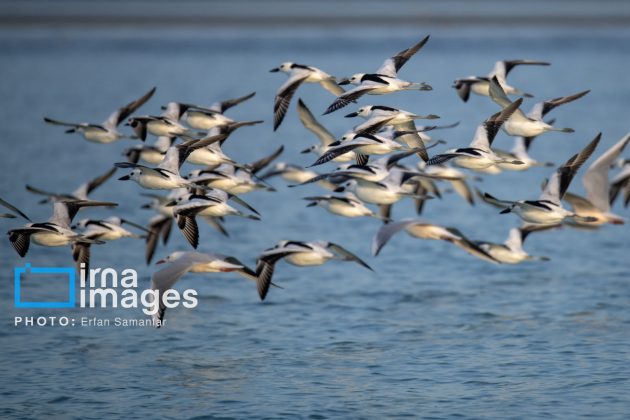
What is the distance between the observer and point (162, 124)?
23.2 meters

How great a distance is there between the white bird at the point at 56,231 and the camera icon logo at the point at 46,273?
5.21 m

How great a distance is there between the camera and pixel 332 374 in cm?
2217

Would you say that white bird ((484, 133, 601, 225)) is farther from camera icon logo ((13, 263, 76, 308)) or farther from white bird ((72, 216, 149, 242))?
camera icon logo ((13, 263, 76, 308))

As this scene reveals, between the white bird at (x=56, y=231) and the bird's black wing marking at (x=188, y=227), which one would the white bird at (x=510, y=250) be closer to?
the bird's black wing marking at (x=188, y=227)

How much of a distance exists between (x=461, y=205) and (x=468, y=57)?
210 feet

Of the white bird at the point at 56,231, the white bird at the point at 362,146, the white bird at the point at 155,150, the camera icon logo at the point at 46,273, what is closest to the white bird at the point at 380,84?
the white bird at the point at 362,146

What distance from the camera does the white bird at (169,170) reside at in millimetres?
21203

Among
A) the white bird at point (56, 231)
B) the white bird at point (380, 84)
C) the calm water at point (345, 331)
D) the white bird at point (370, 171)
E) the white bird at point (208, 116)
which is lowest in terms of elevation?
the calm water at point (345, 331)

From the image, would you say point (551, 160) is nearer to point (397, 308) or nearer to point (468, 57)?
point (397, 308)

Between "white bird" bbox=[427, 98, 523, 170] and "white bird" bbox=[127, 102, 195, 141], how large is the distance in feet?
14.8

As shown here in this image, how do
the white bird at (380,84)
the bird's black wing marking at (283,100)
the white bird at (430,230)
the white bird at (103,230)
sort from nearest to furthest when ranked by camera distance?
the white bird at (380,84)
the white bird at (430,230)
the bird's black wing marking at (283,100)
the white bird at (103,230)

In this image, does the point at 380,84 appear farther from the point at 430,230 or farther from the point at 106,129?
the point at 106,129

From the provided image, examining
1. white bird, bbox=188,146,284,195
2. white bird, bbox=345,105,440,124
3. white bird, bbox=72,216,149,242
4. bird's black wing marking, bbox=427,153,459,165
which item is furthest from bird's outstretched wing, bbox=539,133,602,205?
white bird, bbox=72,216,149,242

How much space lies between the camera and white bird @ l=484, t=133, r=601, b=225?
22.0m
